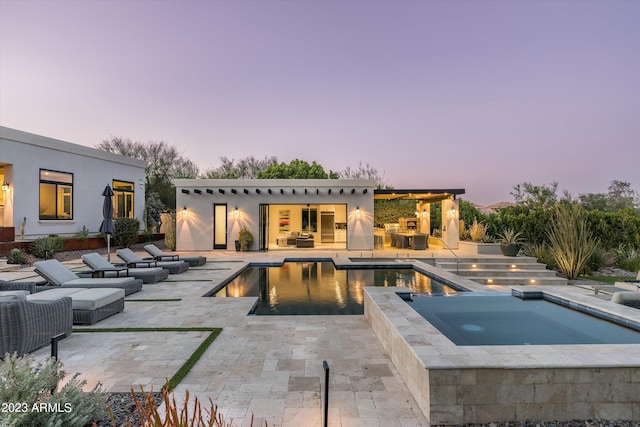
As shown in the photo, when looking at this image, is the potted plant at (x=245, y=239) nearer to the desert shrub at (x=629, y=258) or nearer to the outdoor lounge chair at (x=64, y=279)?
the outdoor lounge chair at (x=64, y=279)

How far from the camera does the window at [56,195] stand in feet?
42.7

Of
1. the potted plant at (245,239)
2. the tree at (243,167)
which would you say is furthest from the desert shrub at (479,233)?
the tree at (243,167)

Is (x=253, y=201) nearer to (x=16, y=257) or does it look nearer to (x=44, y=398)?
(x=16, y=257)

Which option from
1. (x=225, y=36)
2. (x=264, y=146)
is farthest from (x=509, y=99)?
(x=264, y=146)

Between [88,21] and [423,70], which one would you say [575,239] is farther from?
[88,21]

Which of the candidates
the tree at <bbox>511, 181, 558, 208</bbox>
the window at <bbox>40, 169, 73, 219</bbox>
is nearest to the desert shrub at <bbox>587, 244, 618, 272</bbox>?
the tree at <bbox>511, 181, 558, 208</bbox>

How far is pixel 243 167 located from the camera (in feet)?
126

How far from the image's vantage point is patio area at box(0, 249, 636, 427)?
2646 millimetres

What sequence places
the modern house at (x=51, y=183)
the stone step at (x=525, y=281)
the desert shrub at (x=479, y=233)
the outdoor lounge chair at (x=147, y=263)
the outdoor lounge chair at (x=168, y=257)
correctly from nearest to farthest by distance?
the stone step at (x=525, y=281)
the outdoor lounge chair at (x=147, y=263)
the outdoor lounge chair at (x=168, y=257)
the modern house at (x=51, y=183)
the desert shrub at (x=479, y=233)

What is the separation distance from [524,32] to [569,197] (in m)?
23.2

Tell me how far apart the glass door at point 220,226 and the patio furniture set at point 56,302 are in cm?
733

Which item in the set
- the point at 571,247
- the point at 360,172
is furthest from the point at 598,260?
the point at 360,172

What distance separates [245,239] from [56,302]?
10.8m

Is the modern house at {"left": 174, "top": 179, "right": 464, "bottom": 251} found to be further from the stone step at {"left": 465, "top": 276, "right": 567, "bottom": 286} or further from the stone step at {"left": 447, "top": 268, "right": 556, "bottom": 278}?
the stone step at {"left": 465, "top": 276, "right": 567, "bottom": 286}
